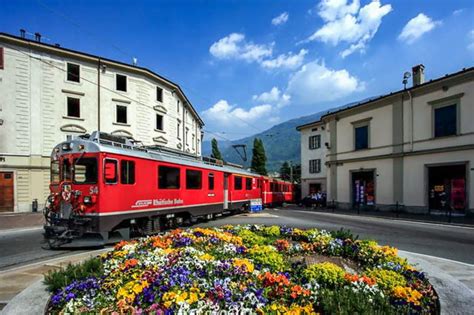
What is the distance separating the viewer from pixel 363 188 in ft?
81.6

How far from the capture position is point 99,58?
24.4m

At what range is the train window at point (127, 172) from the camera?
905 cm

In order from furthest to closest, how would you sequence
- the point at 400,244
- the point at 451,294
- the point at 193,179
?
the point at 193,179 → the point at 400,244 → the point at 451,294

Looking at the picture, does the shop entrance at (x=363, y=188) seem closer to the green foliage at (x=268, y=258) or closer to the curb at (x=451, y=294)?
the curb at (x=451, y=294)

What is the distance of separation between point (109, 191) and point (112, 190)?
0.10 metres

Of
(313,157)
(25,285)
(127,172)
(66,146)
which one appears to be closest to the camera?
(25,285)

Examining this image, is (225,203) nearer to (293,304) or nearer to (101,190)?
(101,190)

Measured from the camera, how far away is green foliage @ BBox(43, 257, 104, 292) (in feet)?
12.9

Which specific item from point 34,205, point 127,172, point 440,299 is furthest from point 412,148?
point 34,205

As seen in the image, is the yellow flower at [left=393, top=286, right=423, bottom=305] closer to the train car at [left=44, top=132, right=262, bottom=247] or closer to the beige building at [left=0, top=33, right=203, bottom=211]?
the train car at [left=44, top=132, right=262, bottom=247]

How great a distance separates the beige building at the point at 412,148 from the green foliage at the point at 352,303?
19115mm

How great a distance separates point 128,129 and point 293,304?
25286 millimetres

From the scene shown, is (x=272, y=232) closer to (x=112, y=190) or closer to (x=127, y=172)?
(x=112, y=190)

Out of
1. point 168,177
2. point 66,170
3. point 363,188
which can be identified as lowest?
point 363,188
